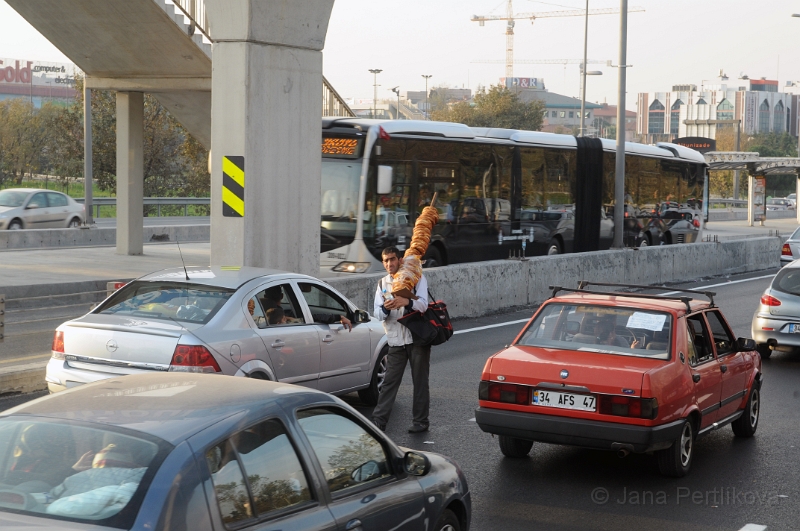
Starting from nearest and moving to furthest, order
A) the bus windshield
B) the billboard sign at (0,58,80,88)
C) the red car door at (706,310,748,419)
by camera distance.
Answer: the red car door at (706,310,748,419) → the bus windshield → the billboard sign at (0,58,80,88)

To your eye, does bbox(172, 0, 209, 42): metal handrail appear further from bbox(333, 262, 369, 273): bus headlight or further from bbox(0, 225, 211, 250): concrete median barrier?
bbox(0, 225, 211, 250): concrete median barrier

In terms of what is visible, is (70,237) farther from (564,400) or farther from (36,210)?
(564,400)

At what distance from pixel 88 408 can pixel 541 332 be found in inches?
204

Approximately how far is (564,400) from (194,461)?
4474 mm

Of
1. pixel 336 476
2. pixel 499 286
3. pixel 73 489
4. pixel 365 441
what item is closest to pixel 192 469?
pixel 73 489

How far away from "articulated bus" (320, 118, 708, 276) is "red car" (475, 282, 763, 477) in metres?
11.2

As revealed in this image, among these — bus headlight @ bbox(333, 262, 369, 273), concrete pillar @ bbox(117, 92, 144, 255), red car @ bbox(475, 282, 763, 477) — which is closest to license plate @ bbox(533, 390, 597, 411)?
red car @ bbox(475, 282, 763, 477)

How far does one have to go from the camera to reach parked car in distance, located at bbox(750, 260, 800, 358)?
1355cm

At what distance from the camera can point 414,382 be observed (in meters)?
9.03

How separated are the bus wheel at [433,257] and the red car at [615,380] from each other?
12044 mm

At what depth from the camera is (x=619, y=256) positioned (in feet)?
76.0

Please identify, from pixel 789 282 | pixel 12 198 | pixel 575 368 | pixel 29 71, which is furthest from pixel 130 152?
pixel 29 71

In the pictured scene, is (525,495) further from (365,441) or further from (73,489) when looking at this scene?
(73,489)

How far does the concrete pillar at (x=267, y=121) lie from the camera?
13.2m
